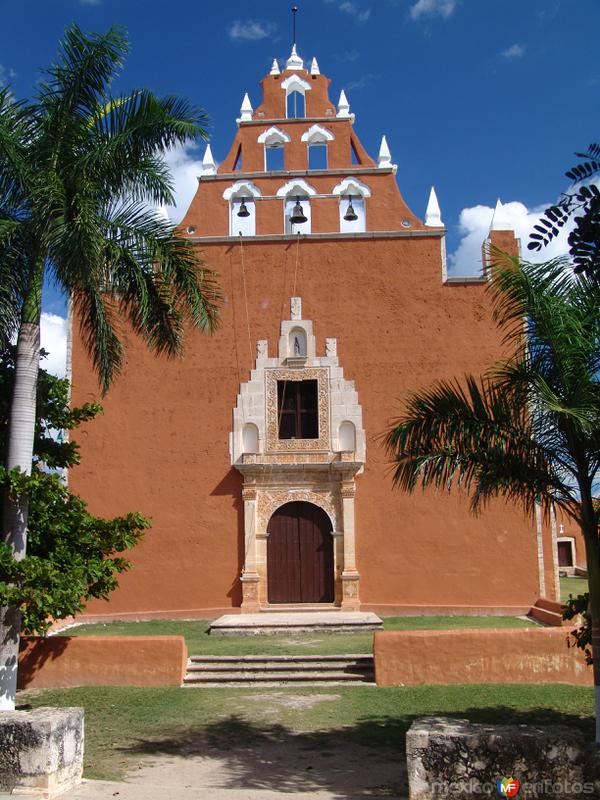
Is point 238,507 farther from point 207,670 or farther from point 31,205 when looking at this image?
point 31,205

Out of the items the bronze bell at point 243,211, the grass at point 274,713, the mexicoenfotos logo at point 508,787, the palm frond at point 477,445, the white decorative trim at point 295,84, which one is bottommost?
the grass at point 274,713

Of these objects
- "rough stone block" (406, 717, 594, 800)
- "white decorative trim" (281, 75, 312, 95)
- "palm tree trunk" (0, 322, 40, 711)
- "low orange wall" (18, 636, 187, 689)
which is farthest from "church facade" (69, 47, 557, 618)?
"rough stone block" (406, 717, 594, 800)

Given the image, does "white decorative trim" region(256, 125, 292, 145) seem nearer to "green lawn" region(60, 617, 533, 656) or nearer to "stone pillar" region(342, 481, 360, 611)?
"stone pillar" region(342, 481, 360, 611)

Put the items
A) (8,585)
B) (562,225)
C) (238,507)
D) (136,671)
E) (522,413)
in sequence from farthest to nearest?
1. (238,507)
2. (136,671)
3. (8,585)
4. (522,413)
5. (562,225)

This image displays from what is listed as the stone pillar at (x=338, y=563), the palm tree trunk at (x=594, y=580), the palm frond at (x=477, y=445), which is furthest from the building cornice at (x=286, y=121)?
the palm tree trunk at (x=594, y=580)

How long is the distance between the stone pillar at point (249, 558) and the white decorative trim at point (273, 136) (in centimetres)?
746

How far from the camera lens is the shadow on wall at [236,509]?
15.4 metres

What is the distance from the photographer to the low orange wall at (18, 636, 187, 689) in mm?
10086

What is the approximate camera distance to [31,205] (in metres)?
8.09

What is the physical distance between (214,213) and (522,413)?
1154 cm

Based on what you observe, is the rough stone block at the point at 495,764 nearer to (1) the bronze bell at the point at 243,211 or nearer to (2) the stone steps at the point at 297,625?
(2) the stone steps at the point at 297,625

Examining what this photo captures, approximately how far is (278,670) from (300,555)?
502cm

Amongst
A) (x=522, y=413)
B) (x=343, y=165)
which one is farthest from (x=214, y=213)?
(x=522, y=413)

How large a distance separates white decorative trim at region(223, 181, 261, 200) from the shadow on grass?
37.2 ft
